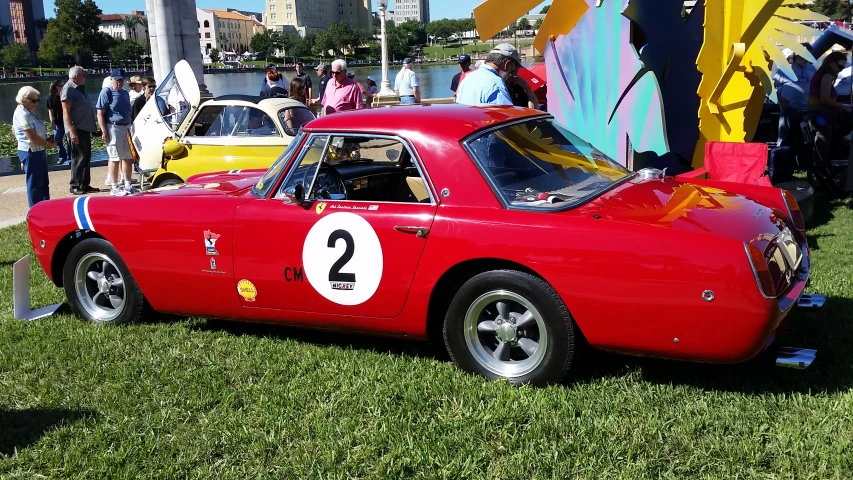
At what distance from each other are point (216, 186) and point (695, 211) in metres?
3.12

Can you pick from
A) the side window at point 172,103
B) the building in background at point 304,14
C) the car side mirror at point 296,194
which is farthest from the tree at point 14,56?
the car side mirror at point 296,194

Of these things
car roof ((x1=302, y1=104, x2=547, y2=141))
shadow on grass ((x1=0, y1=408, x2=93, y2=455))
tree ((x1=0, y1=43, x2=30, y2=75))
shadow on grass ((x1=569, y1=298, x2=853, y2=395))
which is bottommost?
shadow on grass ((x1=0, y1=408, x2=93, y2=455))

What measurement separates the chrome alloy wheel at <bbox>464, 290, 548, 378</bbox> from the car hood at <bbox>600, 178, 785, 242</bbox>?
637 millimetres

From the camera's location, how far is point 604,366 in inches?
161

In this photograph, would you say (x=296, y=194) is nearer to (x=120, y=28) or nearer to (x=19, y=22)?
(x=19, y=22)

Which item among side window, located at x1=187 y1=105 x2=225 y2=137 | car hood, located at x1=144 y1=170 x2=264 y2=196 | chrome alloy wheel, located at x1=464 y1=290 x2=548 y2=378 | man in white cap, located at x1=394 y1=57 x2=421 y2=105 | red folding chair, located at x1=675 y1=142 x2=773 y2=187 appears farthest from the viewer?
man in white cap, located at x1=394 y1=57 x2=421 y2=105

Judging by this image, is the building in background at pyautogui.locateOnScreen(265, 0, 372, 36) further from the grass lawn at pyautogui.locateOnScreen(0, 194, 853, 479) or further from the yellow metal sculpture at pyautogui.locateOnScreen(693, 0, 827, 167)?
the grass lawn at pyautogui.locateOnScreen(0, 194, 853, 479)

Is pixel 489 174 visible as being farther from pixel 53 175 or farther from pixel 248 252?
pixel 53 175

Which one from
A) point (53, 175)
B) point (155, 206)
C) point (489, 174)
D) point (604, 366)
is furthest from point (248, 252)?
point (53, 175)

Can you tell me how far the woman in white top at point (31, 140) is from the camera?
8312 mm

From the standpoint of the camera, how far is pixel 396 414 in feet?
12.0

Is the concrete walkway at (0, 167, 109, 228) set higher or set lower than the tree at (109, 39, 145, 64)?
lower

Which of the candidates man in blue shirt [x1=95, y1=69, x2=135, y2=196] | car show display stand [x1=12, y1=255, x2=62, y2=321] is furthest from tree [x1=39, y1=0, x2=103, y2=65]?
car show display stand [x1=12, y1=255, x2=62, y2=321]

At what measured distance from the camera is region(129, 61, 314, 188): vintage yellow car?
30.0ft
